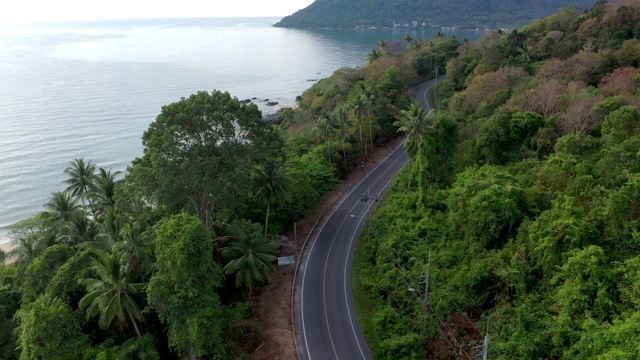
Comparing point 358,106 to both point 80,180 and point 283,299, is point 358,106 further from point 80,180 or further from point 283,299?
point 80,180

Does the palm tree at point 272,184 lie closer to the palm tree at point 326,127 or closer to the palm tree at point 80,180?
the palm tree at point 326,127

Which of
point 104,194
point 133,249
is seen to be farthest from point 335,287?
point 104,194

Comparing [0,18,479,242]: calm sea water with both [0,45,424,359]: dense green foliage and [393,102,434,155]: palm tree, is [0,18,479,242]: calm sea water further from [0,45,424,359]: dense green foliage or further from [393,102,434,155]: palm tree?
[393,102,434,155]: palm tree

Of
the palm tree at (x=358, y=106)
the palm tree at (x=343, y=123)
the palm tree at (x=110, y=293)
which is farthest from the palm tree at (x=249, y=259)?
the palm tree at (x=358, y=106)

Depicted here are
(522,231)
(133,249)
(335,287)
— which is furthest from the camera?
(335,287)

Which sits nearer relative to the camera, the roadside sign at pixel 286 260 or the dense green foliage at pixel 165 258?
the dense green foliage at pixel 165 258

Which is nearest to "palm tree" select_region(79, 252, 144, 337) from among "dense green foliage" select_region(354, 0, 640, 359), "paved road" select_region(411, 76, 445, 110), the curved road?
the curved road

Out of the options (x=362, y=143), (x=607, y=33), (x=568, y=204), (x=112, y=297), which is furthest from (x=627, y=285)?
(x=607, y=33)
